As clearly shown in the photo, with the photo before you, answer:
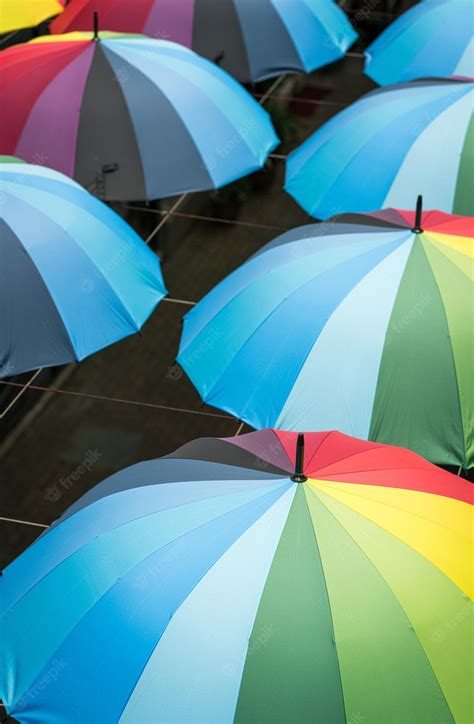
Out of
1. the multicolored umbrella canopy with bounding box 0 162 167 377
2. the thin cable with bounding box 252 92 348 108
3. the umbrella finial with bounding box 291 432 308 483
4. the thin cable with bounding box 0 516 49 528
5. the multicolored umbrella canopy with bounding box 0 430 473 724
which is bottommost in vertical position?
the multicolored umbrella canopy with bounding box 0 430 473 724

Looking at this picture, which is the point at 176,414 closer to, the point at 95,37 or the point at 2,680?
the point at 95,37

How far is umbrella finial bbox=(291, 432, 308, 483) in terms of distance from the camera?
5094mm

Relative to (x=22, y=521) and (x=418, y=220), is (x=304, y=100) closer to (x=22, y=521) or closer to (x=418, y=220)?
(x=418, y=220)

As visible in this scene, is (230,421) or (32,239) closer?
(32,239)

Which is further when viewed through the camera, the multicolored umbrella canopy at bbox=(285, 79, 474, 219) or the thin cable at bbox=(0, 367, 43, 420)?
the thin cable at bbox=(0, 367, 43, 420)

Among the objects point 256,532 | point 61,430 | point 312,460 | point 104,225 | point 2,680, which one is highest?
point 104,225

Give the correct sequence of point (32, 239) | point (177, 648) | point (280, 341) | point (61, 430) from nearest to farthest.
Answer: point (177, 648) < point (280, 341) < point (32, 239) < point (61, 430)

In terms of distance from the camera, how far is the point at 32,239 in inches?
285

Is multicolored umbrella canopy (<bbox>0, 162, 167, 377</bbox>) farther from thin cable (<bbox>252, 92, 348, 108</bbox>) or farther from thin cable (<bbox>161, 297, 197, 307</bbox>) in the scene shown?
thin cable (<bbox>252, 92, 348, 108</bbox>)

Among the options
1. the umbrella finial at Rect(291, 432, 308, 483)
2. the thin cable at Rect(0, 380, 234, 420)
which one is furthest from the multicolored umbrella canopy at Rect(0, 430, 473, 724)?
the thin cable at Rect(0, 380, 234, 420)

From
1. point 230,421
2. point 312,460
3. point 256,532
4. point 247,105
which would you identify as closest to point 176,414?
point 230,421

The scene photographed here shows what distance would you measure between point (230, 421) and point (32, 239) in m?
2.05

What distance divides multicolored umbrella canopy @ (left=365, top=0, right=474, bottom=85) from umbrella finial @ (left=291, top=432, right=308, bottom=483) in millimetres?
5867

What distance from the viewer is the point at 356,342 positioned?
21.6ft
